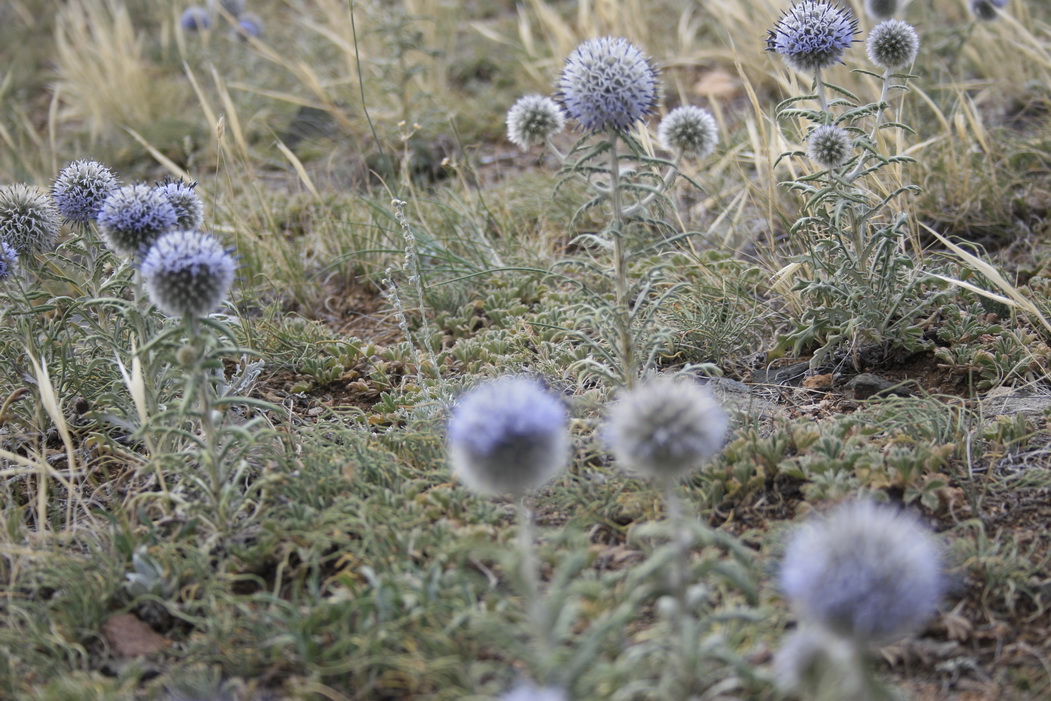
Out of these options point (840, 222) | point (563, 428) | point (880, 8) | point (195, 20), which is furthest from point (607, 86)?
point (195, 20)

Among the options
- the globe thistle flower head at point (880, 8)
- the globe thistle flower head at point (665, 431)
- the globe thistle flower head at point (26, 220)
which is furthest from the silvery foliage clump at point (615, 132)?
the globe thistle flower head at point (880, 8)

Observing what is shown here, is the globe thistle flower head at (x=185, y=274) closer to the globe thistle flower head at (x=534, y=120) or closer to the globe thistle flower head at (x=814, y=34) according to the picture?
the globe thistle flower head at (x=534, y=120)

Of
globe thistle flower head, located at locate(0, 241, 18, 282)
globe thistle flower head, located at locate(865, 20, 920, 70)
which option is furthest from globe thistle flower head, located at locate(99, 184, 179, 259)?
globe thistle flower head, located at locate(865, 20, 920, 70)

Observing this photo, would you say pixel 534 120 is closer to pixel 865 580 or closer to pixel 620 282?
pixel 620 282

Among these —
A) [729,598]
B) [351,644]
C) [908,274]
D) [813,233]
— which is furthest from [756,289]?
[351,644]

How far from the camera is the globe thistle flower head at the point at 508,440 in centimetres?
199

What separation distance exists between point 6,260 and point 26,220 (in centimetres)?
20

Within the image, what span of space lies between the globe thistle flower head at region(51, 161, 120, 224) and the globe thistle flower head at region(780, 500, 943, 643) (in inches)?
101

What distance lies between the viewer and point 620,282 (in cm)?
288

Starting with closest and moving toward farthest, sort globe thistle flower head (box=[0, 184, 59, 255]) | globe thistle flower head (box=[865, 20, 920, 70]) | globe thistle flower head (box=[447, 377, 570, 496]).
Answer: globe thistle flower head (box=[447, 377, 570, 496]), globe thistle flower head (box=[0, 184, 59, 255]), globe thistle flower head (box=[865, 20, 920, 70])

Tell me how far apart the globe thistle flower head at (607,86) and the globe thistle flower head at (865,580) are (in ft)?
4.67

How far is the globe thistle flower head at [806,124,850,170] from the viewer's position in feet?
10.4

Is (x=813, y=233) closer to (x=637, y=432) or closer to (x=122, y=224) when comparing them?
(x=637, y=432)

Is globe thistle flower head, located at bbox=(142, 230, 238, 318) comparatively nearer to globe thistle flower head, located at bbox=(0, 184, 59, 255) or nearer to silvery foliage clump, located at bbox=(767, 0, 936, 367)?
globe thistle flower head, located at bbox=(0, 184, 59, 255)
